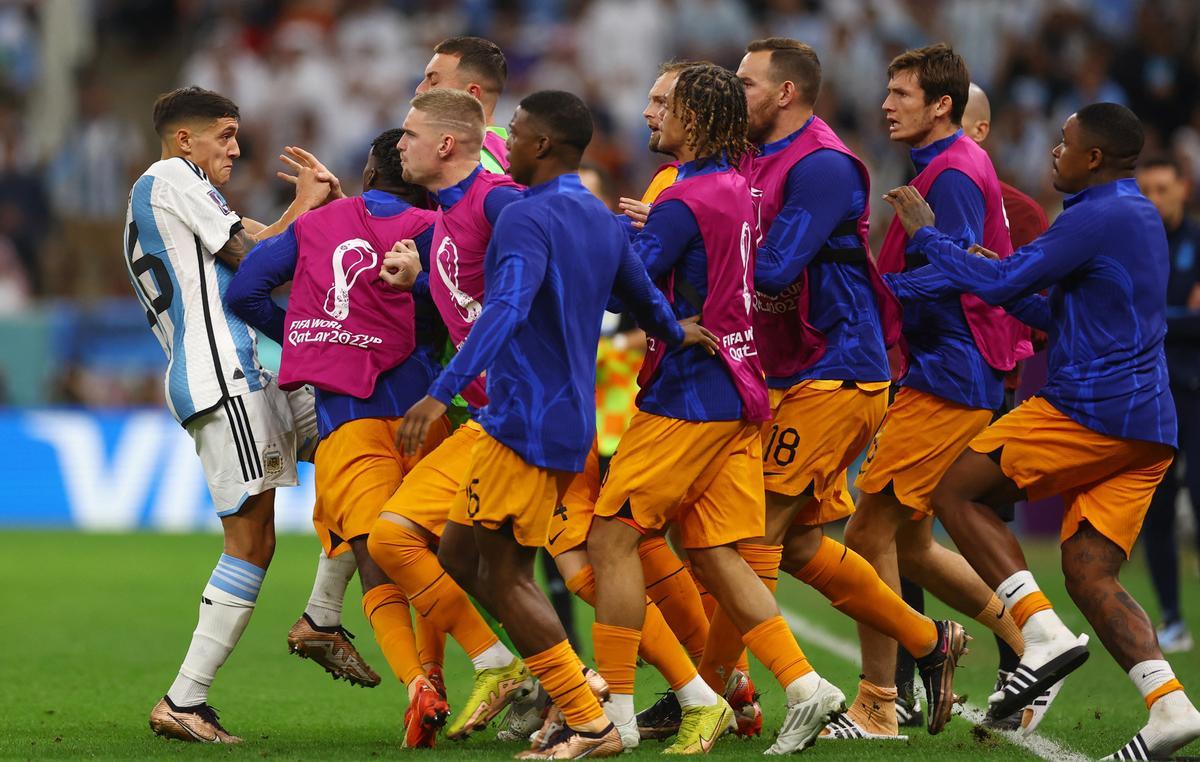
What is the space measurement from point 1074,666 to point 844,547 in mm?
989

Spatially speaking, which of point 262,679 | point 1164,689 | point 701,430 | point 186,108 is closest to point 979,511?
point 1164,689

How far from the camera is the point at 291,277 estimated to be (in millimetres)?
6809

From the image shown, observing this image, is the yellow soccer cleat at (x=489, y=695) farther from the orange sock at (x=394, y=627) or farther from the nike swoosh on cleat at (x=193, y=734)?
the nike swoosh on cleat at (x=193, y=734)

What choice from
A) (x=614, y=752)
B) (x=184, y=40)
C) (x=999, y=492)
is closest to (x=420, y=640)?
(x=614, y=752)

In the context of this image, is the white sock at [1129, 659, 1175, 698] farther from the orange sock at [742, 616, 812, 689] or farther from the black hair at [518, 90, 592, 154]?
the black hair at [518, 90, 592, 154]

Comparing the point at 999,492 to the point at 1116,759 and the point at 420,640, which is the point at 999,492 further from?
the point at 420,640

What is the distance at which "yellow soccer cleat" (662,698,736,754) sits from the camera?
6.07 m

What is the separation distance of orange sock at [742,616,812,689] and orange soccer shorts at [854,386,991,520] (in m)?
1.02

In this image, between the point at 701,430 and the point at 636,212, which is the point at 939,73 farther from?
the point at 701,430

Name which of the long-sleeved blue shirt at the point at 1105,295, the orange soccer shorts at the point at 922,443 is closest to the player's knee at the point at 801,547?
the orange soccer shorts at the point at 922,443

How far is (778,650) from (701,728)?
15.9 inches

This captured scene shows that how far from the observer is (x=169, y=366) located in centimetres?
688

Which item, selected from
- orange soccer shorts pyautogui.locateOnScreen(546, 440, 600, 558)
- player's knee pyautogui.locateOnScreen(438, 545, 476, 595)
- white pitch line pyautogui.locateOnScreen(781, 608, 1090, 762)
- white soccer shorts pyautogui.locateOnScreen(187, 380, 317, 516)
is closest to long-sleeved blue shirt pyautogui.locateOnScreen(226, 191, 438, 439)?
white soccer shorts pyautogui.locateOnScreen(187, 380, 317, 516)

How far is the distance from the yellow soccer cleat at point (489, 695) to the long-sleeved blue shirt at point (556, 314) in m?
1.01
